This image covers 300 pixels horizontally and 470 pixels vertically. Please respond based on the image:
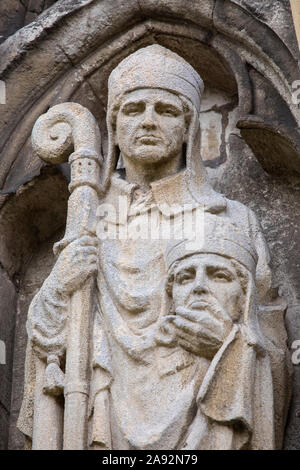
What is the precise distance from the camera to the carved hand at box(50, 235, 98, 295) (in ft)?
20.2

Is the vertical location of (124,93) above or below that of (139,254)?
above

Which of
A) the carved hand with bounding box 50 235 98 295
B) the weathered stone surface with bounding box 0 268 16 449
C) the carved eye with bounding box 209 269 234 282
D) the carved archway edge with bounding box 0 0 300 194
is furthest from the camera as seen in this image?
the carved archway edge with bounding box 0 0 300 194

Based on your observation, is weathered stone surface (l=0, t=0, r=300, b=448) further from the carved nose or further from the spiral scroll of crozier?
the carved nose

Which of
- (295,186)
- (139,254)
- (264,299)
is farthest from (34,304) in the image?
(295,186)

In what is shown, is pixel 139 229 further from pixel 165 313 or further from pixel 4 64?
pixel 4 64

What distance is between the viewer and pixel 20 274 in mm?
7391

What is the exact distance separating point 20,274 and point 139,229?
1180mm

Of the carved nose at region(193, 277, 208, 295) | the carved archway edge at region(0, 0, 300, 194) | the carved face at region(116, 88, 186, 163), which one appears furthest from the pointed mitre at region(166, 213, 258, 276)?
the carved archway edge at region(0, 0, 300, 194)

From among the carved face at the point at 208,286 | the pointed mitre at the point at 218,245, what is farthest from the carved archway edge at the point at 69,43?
the carved face at the point at 208,286

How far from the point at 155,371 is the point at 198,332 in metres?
0.23

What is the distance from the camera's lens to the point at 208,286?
5.94 m
